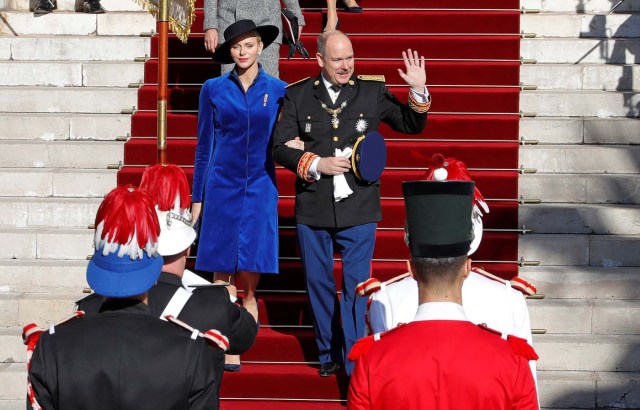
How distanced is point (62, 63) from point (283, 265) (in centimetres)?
293

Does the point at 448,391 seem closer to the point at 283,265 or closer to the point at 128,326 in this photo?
the point at 128,326

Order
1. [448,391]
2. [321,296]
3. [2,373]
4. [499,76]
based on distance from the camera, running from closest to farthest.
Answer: [448,391] < [321,296] < [2,373] < [499,76]

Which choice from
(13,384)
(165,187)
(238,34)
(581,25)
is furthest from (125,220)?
(581,25)

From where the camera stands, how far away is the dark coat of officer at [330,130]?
24.5 feet

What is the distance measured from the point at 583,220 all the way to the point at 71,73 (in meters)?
4.22

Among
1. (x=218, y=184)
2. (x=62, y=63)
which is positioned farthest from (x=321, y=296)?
(x=62, y=63)

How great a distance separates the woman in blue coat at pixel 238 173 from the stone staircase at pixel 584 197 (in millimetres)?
1800

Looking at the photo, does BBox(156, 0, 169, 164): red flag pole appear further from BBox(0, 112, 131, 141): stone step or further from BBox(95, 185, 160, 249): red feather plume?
BBox(95, 185, 160, 249): red feather plume

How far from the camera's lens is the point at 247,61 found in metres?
7.72

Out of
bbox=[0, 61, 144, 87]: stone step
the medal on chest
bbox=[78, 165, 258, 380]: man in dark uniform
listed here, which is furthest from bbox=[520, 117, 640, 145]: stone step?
bbox=[78, 165, 258, 380]: man in dark uniform

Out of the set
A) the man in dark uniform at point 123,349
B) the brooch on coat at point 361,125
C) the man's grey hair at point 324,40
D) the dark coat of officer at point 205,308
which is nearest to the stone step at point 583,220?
the brooch on coat at point 361,125

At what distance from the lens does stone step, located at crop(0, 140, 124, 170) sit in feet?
32.2

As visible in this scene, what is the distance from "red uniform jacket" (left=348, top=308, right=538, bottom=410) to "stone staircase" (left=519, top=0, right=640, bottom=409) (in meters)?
4.14

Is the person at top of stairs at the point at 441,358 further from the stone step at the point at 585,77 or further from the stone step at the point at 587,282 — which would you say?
the stone step at the point at 585,77
